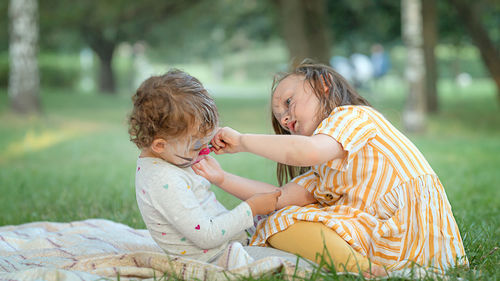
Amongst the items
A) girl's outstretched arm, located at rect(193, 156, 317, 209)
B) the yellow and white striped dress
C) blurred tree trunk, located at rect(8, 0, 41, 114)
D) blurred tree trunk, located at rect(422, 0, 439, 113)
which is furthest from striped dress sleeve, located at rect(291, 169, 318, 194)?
blurred tree trunk, located at rect(422, 0, 439, 113)

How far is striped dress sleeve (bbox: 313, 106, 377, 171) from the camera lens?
236 centimetres

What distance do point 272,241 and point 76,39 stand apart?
21.8 meters

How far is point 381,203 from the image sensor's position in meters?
2.47

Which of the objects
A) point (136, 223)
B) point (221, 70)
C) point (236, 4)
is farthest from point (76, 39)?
point (221, 70)

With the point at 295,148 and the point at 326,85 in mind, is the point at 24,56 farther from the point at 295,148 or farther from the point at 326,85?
the point at 295,148

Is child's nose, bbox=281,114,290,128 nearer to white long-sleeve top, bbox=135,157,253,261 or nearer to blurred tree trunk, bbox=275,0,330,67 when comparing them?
white long-sleeve top, bbox=135,157,253,261

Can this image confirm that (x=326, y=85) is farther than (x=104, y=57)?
No

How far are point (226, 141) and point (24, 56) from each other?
36.5 ft

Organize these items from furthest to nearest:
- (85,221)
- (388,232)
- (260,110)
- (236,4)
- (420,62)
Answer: (236,4) < (260,110) < (420,62) < (85,221) < (388,232)

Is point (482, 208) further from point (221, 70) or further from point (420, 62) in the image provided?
point (221, 70)

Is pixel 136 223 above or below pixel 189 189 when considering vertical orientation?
below

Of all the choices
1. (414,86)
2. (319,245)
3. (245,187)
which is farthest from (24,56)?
(319,245)

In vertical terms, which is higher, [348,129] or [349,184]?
[348,129]

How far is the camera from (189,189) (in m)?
2.38
